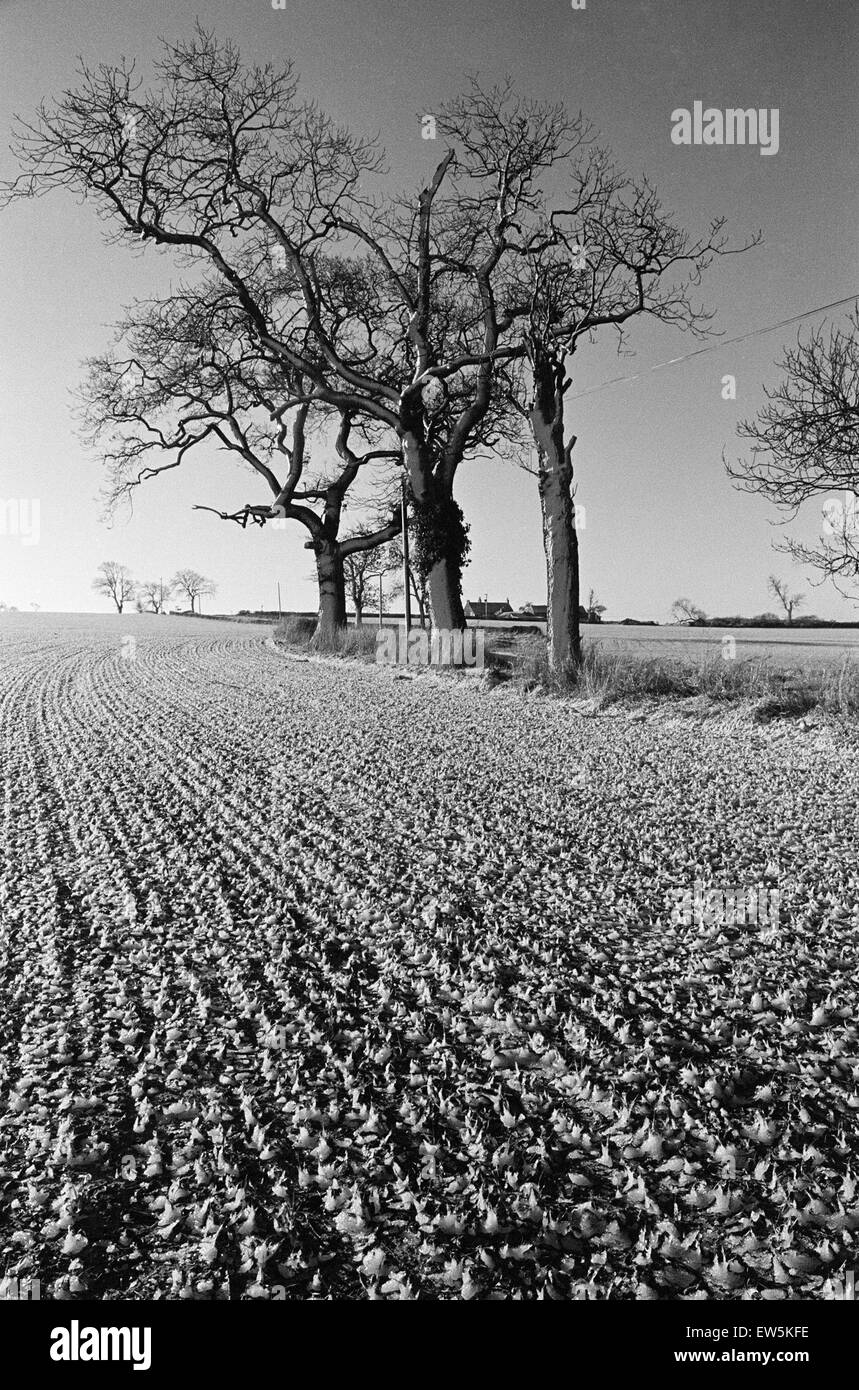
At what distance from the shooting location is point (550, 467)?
12.0m

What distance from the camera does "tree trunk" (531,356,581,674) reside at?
11.9 m

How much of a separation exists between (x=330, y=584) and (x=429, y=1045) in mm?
20843

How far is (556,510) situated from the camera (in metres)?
11.9

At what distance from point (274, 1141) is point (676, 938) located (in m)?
1.64

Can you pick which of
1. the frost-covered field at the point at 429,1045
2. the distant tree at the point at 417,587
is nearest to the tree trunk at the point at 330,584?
the distant tree at the point at 417,587

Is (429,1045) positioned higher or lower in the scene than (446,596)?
lower

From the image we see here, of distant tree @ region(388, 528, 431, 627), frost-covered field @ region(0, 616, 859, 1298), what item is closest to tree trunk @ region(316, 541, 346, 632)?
distant tree @ region(388, 528, 431, 627)

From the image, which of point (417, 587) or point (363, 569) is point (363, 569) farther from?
point (417, 587)

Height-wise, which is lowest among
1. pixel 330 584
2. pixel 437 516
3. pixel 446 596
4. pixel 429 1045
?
pixel 429 1045

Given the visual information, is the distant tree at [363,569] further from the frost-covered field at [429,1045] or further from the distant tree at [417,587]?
the frost-covered field at [429,1045]

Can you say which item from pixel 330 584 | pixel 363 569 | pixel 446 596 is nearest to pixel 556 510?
pixel 446 596

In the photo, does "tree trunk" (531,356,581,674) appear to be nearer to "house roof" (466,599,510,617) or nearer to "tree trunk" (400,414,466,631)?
"tree trunk" (400,414,466,631)

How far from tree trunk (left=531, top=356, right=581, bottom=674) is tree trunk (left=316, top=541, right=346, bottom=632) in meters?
11.0
